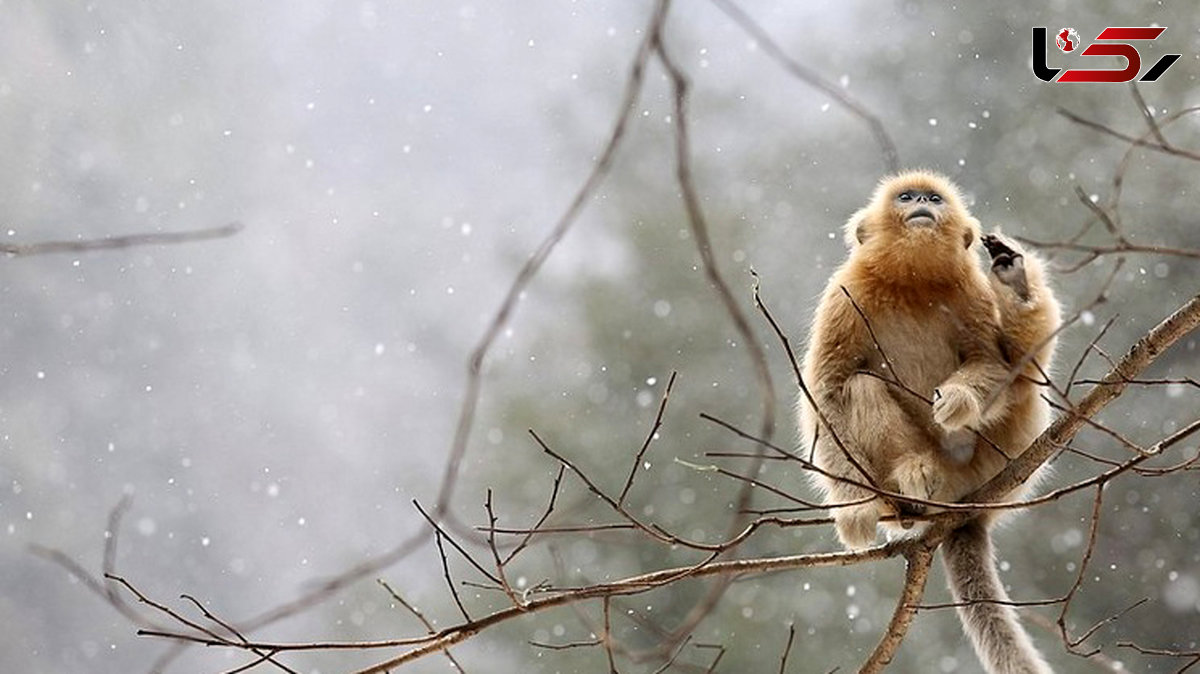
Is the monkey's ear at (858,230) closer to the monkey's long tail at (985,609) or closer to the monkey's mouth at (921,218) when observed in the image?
the monkey's mouth at (921,218)

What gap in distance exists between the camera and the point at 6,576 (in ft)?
16.6

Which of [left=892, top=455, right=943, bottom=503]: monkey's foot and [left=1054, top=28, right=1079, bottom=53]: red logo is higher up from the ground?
[left=1054, top=28, right=1079, bottom=53]: red logo

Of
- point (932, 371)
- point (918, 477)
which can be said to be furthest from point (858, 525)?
point (932, 371)

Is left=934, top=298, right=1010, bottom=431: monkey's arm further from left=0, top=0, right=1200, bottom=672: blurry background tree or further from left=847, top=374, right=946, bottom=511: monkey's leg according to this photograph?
left=0, top=0, right=1200, bottom=672: blurry background tree

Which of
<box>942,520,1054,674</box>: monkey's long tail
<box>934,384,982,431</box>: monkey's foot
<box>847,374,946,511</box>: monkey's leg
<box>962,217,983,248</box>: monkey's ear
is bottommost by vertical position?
<box>942,520,1054,674</box>: monkey's long tail

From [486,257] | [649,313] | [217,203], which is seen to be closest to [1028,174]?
[649,313]

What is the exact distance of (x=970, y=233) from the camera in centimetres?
149

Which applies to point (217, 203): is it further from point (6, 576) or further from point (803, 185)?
point (803, 185)

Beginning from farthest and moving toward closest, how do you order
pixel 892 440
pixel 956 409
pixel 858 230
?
pixel 858 230 < pixel 892 440 < pixel 956 409

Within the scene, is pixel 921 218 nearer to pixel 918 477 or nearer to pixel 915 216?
pixel 915 216

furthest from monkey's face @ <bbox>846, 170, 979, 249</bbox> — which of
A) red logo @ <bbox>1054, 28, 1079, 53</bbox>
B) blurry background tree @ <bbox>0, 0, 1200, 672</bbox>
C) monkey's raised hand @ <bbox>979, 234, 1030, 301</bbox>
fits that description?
red logo @ <bbox>1054, 28, 1079, 53</bbox>

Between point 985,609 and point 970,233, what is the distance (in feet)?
1.26

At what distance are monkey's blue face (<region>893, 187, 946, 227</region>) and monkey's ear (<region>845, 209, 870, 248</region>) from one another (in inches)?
1.8

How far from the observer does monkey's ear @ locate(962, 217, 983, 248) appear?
4.88ft
